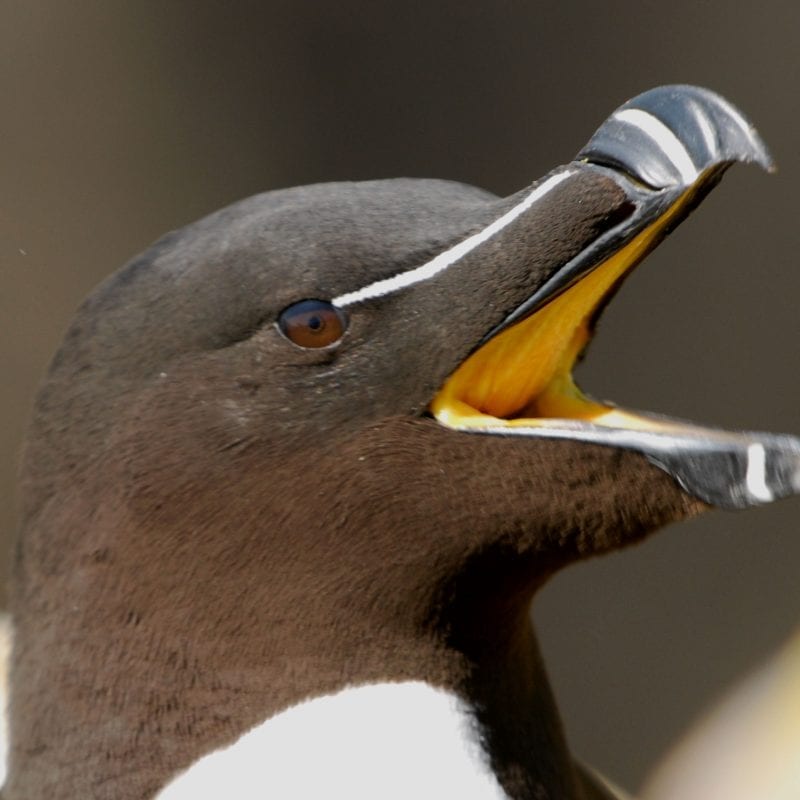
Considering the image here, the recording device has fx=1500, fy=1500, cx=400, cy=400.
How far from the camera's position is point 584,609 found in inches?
217

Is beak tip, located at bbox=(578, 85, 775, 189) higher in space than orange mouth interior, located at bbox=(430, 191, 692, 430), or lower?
higher

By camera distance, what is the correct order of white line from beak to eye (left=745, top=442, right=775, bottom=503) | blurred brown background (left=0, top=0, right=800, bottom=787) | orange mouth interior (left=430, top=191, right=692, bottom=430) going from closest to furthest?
white line from beak to eye (left=745, top=442, right=775, bottom=503) < orange mouth interior (left=430, top=191, right=692, bottom=430) < blurred brown background (left=0, top=0, right=800, bottom=787)

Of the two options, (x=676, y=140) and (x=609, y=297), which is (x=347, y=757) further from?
(x=676, y=140)

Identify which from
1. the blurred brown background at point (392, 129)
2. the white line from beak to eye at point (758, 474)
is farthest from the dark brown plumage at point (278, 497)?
the blurred brown background at point (392, 129)

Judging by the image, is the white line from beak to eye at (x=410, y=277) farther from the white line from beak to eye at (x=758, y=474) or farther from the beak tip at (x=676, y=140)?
the white line from beak to eye at (x=758, y=474)

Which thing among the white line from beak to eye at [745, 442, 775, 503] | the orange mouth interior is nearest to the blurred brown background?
the orange mouth interior

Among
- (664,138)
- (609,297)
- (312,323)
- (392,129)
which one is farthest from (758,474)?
(392,129)

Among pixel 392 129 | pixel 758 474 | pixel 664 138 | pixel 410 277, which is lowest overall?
pixel 392 129

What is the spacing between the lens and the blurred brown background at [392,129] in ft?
16.6

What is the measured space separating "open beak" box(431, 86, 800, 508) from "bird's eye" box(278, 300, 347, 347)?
170 millimetres

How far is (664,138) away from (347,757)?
0.93 m

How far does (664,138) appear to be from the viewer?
1948mm

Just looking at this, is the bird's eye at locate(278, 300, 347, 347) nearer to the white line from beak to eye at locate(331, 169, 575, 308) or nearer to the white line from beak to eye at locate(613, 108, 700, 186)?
the white line from beak to eye at locate(331, 169, 575, 308)

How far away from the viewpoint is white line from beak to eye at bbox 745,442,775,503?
1.88 m
